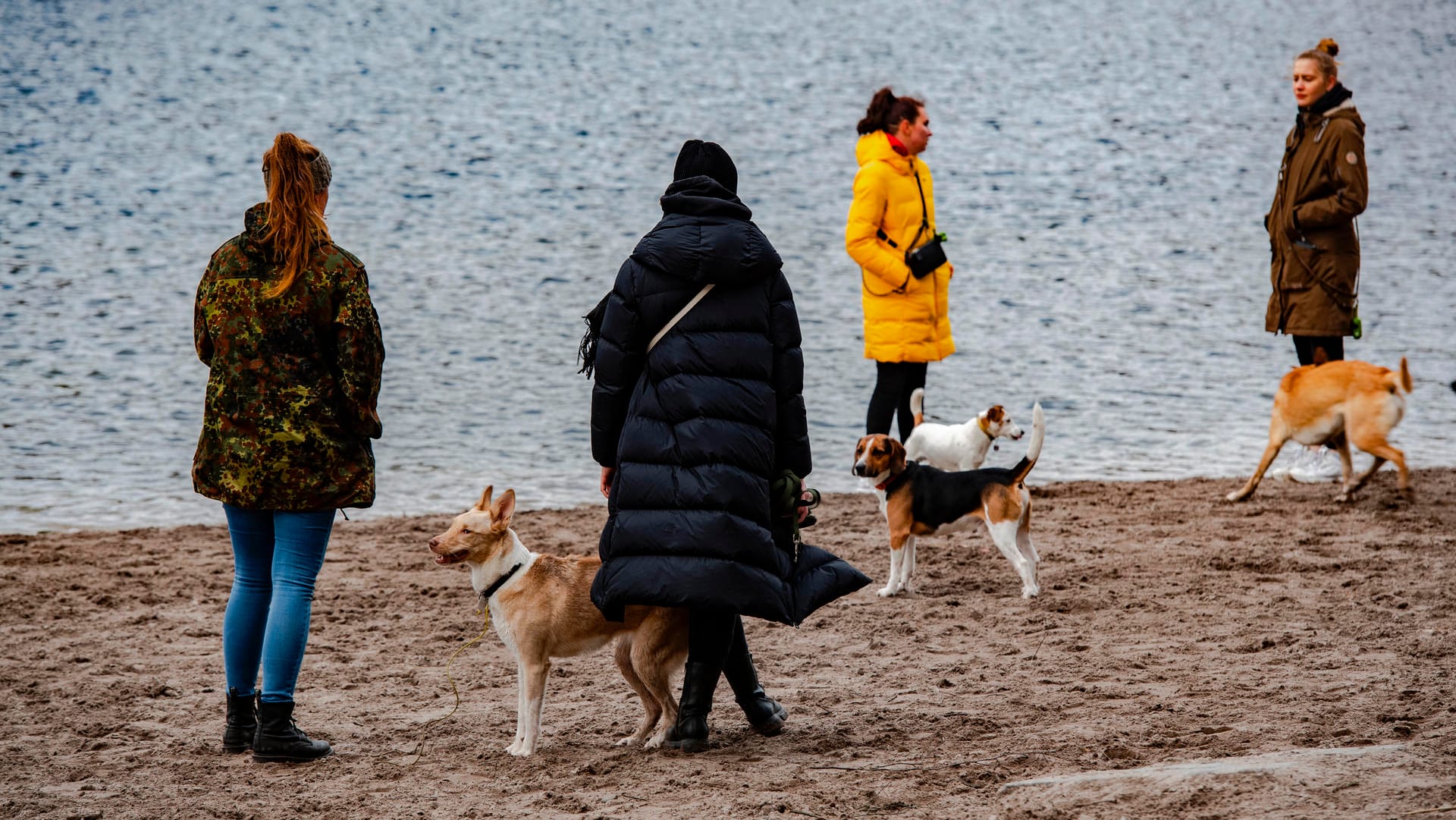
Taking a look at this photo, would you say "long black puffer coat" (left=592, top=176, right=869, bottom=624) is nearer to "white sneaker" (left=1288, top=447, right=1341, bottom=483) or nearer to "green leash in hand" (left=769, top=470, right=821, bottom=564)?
"green leash in hand" (left=769, top=470, right=821, bottom=564)

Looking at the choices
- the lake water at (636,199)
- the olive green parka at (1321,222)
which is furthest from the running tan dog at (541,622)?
the olive green parka at (1321,222)

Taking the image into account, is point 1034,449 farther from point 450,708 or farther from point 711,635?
point 450,708

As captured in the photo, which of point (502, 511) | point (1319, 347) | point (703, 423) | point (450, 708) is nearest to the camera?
point (703, 423)

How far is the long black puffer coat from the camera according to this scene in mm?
4137

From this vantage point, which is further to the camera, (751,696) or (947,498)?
(947,498)

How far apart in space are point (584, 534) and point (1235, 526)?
3.54 meters

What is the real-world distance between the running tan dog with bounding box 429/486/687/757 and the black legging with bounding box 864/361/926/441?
10.9 ft

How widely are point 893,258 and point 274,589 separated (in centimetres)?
409

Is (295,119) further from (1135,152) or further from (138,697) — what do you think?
(138,697)

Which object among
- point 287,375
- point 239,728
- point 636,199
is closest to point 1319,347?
point 287,375

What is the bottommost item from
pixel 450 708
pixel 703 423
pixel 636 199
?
pixel 450 708

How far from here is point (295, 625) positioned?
445cm

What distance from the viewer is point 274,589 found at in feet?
14.6

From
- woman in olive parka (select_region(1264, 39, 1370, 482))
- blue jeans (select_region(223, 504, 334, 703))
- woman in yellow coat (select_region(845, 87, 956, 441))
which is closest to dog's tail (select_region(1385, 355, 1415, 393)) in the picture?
woman in olive parka (select_region(1264, 39, 1370, 482))
